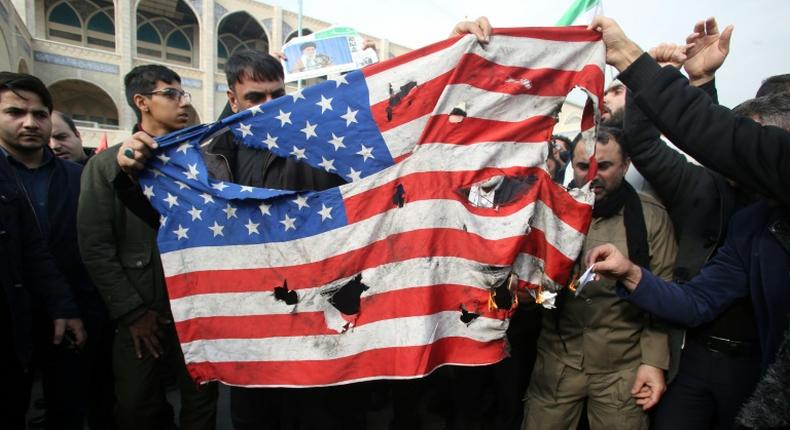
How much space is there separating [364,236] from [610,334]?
1.40m

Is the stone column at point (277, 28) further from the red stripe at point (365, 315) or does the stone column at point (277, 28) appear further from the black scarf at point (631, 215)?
the black scarf at point (631, 215)

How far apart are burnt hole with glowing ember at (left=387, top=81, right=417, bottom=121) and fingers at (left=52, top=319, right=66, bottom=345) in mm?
2270

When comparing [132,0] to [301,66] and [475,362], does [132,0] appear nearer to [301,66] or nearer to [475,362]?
[301,66]

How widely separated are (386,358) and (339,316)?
0.29 meters

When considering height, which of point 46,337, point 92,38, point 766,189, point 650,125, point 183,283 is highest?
point 92,38

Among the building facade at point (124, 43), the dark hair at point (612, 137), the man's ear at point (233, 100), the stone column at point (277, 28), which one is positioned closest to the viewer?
the dark hair at point (612, 137)

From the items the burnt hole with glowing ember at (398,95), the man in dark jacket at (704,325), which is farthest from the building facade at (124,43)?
the burnt hole with glowing ember at (398,95)

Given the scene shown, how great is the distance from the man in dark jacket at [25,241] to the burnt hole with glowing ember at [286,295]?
142 cm

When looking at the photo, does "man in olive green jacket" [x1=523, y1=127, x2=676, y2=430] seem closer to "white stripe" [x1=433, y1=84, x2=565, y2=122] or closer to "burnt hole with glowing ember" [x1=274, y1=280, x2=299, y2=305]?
"white stripe" [x1=433, y1=84, x2=565, y2=122]

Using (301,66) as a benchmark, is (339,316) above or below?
below

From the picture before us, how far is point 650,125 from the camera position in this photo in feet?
6.69

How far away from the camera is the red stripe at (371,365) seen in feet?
6.16

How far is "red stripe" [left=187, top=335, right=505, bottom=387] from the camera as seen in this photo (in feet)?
6.16

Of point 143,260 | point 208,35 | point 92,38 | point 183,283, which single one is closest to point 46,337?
point 143,260
